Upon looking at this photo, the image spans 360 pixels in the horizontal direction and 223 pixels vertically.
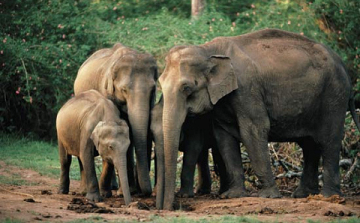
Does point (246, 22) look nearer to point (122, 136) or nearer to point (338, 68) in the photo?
point (338, 68)

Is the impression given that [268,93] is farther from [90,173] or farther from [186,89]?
[90,173]

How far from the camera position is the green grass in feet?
49.4

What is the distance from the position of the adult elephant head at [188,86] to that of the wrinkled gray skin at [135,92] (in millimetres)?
515

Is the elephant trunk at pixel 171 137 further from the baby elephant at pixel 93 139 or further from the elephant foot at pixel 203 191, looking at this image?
the elephant foot at pixel 203 191

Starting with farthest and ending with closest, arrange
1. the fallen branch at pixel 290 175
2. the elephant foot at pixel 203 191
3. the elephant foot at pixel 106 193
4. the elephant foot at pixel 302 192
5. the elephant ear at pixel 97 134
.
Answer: the fallen branch at pixel 290 175
the elephant foot at pixel 203 191
the elephant foot at pixel 302 192
the elephant foot at pixel 106 193
the elephant ear at pixel 97 134

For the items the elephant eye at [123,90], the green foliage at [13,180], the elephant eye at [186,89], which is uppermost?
the elephant eye at [186,89]

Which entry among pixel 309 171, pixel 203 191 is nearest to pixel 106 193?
pixel 203 191

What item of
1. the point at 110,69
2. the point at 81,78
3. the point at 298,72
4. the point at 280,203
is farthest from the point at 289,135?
the point at 81,78

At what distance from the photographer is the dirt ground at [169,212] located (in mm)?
9477

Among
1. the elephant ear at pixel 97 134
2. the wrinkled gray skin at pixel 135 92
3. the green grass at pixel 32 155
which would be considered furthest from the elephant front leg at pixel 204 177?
the green grass at pixel 32 155

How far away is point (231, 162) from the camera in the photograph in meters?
11.9

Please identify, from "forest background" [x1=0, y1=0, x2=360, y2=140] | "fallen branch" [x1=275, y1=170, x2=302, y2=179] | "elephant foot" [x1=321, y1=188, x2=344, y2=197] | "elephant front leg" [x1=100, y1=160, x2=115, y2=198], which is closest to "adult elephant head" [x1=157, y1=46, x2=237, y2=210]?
"elephant front leg" [x1=100, y1=160, x2=115, y2=198]

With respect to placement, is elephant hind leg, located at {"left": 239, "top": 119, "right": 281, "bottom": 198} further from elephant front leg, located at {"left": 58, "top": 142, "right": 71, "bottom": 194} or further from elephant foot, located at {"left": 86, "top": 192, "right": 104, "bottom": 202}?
elephant front leg, located at {"left": 58, "top": 142, "right": 71, "bottom": 194}

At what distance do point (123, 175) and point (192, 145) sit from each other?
1625 millimetres
